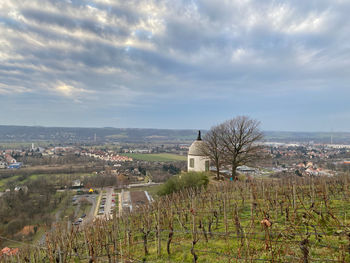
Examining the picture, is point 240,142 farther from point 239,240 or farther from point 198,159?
point 239,240

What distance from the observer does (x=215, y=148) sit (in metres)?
22.4

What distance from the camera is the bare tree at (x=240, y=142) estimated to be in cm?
2150

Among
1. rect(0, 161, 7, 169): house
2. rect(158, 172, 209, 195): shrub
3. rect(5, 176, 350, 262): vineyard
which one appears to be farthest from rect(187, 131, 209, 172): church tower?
rect(0, 161, 7, 169): house

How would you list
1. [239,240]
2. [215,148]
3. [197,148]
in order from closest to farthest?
[239,240] → [215,148] → [197,148]

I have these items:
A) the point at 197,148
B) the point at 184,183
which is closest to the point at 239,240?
the point at 184,183

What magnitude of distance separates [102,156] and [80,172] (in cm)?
3849

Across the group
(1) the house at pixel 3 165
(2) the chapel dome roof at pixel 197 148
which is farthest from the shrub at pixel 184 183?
(1) the house at pixel 3 165

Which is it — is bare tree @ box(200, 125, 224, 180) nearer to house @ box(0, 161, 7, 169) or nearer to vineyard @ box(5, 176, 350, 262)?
vineyard @ box(5, 176, 350, 262)

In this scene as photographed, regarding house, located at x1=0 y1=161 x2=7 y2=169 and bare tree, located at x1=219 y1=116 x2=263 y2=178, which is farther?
house, located at x1=0 y1=161 x2=7 y2=169

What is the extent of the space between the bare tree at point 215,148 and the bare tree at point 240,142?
17.1 inches

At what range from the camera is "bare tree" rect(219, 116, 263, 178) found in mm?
21500

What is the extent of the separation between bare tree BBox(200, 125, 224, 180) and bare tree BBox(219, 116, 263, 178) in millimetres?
433

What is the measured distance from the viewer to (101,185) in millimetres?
77812

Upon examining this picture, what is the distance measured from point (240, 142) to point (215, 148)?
2.67 metres
